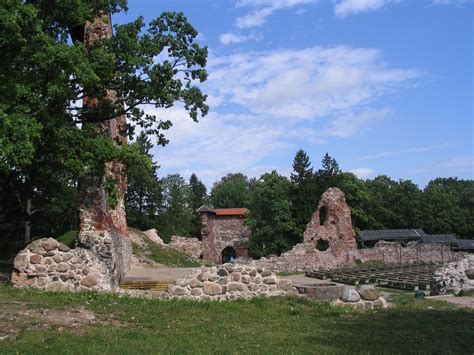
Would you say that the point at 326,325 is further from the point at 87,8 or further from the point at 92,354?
the point at 87,8

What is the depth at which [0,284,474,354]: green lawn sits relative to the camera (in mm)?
6293

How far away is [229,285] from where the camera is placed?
11.5 metres

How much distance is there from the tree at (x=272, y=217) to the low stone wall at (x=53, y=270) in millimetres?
35490

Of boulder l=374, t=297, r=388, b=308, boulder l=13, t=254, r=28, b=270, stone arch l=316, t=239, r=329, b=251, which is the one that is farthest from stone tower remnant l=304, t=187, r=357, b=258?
boulder l=13, t=254, r=28, b=270

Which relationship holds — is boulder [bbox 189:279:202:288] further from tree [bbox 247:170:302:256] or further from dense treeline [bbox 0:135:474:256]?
tree [bbox 247:170:302:256]

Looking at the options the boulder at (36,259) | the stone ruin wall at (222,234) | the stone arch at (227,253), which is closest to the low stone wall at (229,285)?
the boulder at (36,259)

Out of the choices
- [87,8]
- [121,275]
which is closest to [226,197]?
[121,275]

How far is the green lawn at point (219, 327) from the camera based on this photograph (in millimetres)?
6293

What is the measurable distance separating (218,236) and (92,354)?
50922 millimetres

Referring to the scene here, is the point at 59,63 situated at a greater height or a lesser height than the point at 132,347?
greater

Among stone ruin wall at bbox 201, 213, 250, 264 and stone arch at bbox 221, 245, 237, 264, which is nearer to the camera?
stone ruin wall at bbox 201, 213, 250, 264

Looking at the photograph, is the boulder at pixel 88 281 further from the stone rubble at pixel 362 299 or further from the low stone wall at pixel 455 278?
the low stone wall at pixel 455 278

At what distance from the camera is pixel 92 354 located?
18.8 feet

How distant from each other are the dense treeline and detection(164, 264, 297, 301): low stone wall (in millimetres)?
19448
